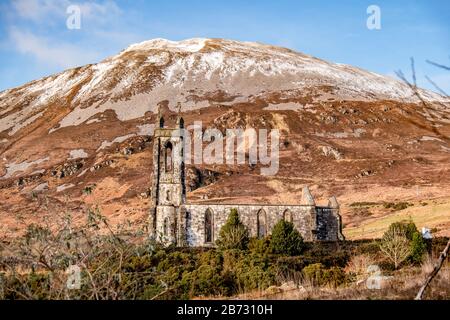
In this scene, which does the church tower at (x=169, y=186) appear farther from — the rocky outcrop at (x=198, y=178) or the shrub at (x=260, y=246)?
the rocky outcrop at (x=198, y=178)

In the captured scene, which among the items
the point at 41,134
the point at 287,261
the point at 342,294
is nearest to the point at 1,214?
the point at 41,134

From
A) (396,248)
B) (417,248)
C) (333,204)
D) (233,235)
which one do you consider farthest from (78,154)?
(396,248)


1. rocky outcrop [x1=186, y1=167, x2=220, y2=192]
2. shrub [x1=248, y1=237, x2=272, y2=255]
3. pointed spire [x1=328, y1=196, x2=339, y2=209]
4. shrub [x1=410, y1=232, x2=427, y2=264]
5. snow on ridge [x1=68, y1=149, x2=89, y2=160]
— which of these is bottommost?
shrub [x1=248, y1=237, x2=272, y2=255]

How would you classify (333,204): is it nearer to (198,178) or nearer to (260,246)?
(260,246)

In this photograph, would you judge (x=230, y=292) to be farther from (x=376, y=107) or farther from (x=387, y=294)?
(x=376, y=107)

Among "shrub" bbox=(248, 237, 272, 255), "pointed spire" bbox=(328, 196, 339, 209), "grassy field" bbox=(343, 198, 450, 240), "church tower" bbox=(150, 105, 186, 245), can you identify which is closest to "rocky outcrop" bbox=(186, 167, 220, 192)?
"grassy field" bbox=(343, 198, 450, 240)

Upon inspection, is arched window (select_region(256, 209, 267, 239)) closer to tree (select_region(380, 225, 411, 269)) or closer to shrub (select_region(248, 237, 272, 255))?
shrub (select_region(248, 237, 272, 255))
